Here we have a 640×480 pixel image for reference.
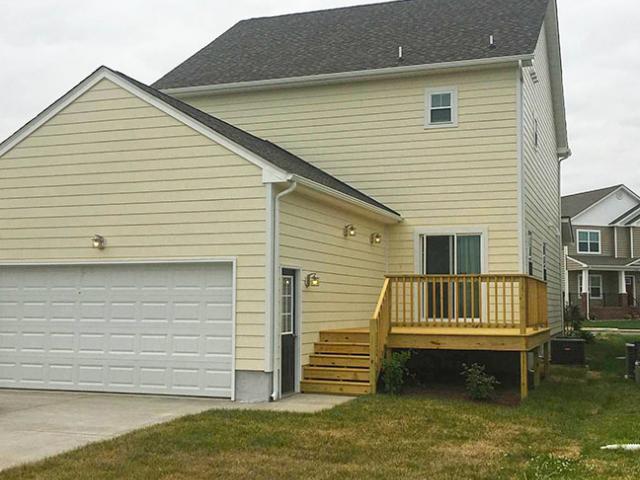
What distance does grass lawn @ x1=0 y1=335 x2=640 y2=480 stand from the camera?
23.4 feet

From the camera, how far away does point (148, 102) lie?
12.6 meters

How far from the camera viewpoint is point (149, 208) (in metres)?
12.5

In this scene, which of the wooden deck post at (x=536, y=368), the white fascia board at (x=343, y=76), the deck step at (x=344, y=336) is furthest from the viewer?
→ the white fascia board at (x=343, y=76)

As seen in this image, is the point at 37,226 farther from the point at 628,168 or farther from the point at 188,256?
the point at 628,168

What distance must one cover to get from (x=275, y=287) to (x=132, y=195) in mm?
2986

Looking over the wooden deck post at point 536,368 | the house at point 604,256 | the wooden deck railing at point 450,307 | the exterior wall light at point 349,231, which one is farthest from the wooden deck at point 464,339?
the house at point 604,256

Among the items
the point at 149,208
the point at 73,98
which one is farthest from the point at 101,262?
the point at 73,98

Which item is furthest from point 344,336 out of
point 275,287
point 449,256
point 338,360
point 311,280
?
point 449,256

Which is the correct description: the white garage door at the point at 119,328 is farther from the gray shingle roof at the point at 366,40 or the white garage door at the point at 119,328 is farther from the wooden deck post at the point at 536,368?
the gray shingle roof at the point at 366,40

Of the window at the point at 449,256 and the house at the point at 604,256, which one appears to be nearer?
the window at the point at 449,256

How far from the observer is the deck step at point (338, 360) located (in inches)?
491

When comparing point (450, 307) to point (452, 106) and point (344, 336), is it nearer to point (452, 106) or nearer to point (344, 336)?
point (344, 336)

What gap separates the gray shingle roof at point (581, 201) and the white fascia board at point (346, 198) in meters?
30.4

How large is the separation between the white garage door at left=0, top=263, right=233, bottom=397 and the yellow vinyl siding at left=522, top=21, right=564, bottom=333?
275 inches
